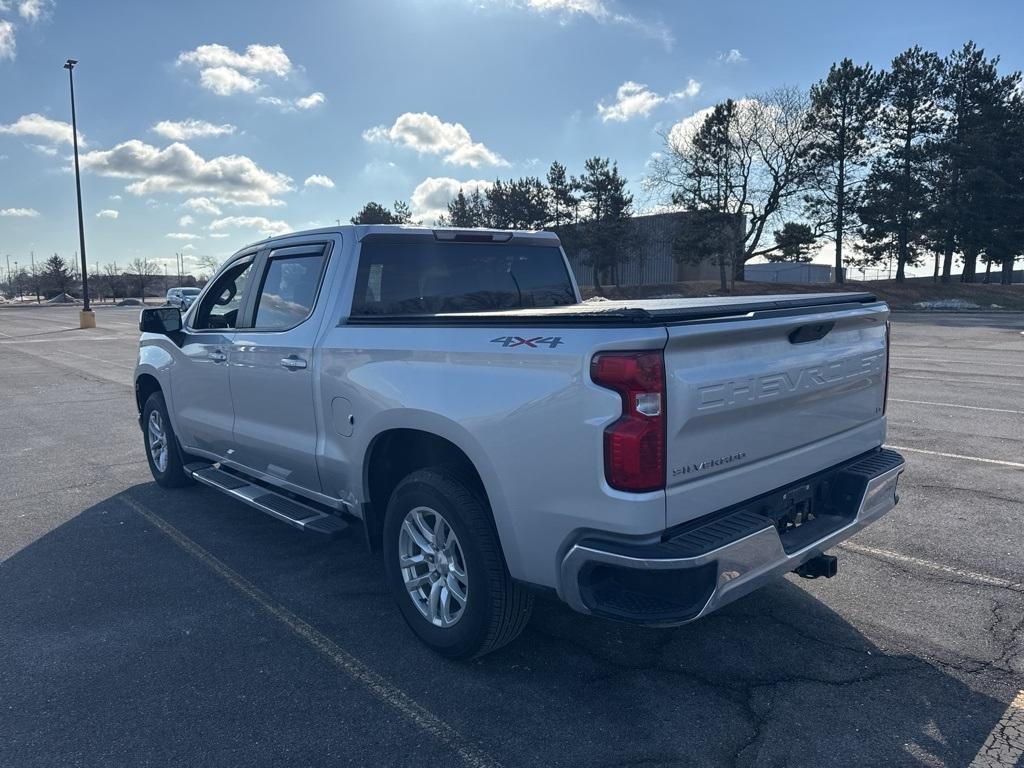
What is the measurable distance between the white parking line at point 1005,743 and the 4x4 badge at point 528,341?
2.11 m

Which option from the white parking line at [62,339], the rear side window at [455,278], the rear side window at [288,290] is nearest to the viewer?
the rear side window at [455,278]

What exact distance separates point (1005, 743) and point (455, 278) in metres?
3.54

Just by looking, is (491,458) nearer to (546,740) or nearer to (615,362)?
(615,362)

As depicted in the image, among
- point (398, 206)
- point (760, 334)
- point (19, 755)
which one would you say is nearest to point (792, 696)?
point (760, 334)

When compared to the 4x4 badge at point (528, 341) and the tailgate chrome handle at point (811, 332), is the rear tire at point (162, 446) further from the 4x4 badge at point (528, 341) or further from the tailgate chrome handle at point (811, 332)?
the tailgate chrome handle at point (811, 332)

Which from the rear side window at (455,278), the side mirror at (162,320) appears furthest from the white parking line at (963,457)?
the side mirror at (162,320)

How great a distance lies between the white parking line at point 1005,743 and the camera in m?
2.71

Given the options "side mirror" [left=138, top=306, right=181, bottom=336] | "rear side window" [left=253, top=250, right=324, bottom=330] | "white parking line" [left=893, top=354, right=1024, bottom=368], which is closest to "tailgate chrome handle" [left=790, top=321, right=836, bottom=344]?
"rear side window" [left=253, top=250, right=324, bottom=330]

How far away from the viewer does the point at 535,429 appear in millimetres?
2885

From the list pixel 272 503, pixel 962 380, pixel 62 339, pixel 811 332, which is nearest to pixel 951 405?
pixel 962 380

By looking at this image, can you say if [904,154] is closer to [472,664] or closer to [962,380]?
[962,380]

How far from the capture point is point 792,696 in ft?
10.4

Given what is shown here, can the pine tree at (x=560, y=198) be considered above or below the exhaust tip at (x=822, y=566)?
above

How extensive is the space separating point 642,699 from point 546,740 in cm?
49
